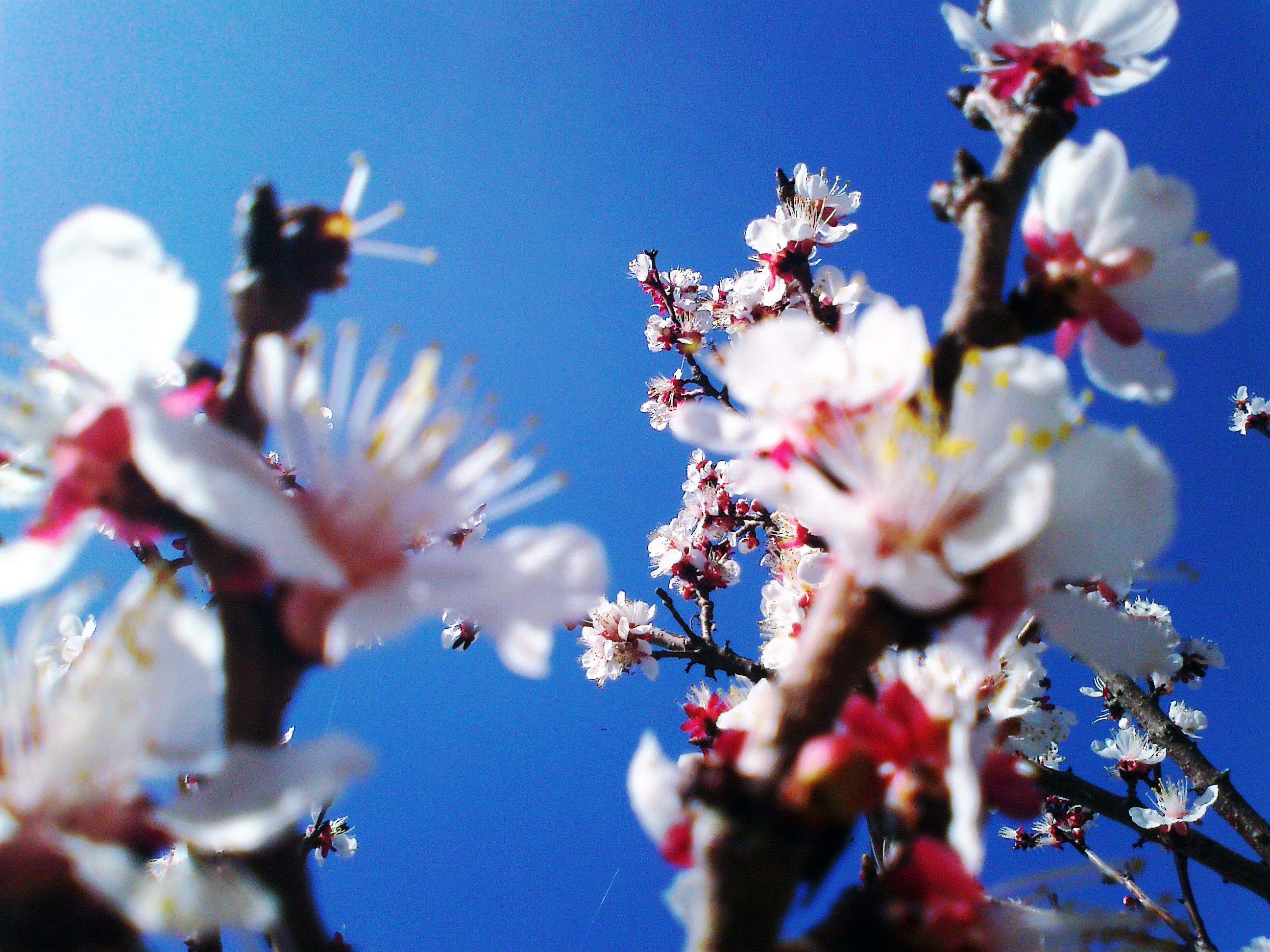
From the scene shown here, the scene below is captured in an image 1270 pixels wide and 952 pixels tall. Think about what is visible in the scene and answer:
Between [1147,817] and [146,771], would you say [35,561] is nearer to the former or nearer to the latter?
[146,771]

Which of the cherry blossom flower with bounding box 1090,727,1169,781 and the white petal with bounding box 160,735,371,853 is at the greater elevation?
the cherry blossom flower with bounding box 1090,727,1169,781

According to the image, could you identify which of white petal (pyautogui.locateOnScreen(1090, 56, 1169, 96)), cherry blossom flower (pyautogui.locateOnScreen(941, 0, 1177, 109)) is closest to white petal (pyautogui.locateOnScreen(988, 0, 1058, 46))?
cherry blossom flower (pyautogui.locateOnScreen(941, 0, 1177, 109))

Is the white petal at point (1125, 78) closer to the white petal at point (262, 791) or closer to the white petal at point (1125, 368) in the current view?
the white petal at point (1125, 368)

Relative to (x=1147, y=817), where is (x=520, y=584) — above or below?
→ below

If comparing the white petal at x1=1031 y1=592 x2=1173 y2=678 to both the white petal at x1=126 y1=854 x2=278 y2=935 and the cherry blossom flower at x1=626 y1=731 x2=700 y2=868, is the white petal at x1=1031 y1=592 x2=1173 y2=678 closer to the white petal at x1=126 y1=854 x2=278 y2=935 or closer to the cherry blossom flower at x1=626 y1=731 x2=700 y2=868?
the cherry blossom flower at x1=626 y1=731 x2=700 y2=868

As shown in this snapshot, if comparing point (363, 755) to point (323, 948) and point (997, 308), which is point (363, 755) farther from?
point (997, 308)

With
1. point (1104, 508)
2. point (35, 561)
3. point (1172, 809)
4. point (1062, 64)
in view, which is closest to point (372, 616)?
point (35, 561)

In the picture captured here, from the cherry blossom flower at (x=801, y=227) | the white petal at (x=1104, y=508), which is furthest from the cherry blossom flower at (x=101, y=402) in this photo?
the cherry blossom flower at (x=801, y=227)
